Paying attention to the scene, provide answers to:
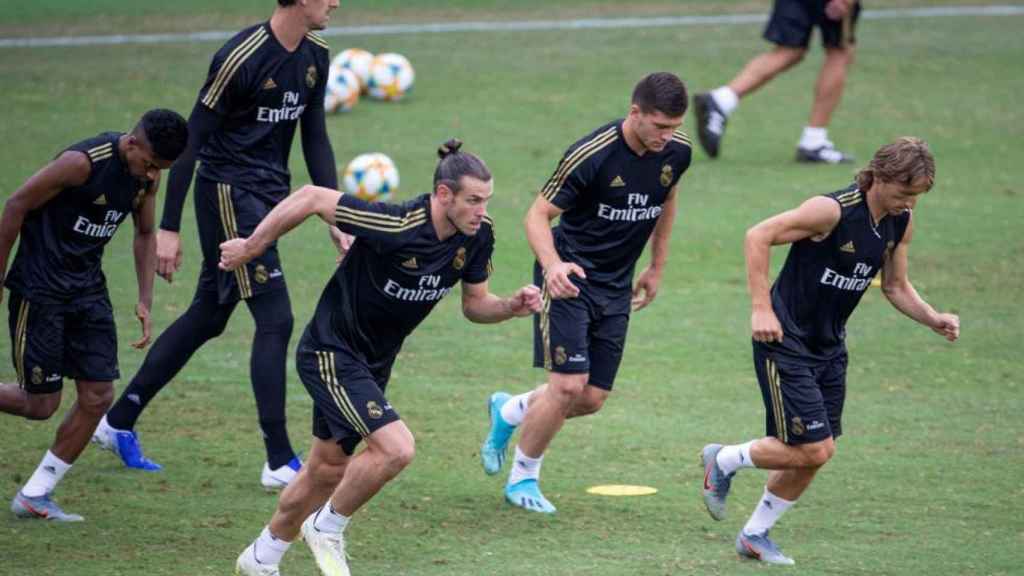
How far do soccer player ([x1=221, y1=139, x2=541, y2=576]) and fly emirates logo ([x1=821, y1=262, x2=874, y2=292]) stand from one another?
4.49ft

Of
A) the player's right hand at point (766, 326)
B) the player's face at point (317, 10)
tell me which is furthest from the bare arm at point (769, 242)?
the player's face at point (317, 10)

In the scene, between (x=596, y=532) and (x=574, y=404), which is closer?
(x=596, y=532)

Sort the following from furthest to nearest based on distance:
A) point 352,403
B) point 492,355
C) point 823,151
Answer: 1. point 823,151
2. point 492,355
3. point 352,403

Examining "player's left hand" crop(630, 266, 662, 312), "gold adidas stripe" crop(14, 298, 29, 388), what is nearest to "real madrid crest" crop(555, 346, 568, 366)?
"player's left hand" crop(630, 266, 662, 312)

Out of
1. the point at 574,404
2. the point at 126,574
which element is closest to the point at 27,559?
the point at 126,574

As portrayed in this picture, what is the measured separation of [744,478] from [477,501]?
1527 mm

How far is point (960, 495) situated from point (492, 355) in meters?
3.74

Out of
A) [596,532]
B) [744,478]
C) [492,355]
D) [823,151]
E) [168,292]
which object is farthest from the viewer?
[823,151]

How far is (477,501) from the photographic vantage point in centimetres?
857

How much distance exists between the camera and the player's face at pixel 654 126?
8.17 metres

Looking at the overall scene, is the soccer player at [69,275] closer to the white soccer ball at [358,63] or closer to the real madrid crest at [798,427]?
the real madrid crest at [798,427]

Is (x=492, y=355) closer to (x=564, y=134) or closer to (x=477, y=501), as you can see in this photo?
(x=477, y=501)

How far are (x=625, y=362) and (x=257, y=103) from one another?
3.67 meters

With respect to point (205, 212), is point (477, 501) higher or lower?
lower
